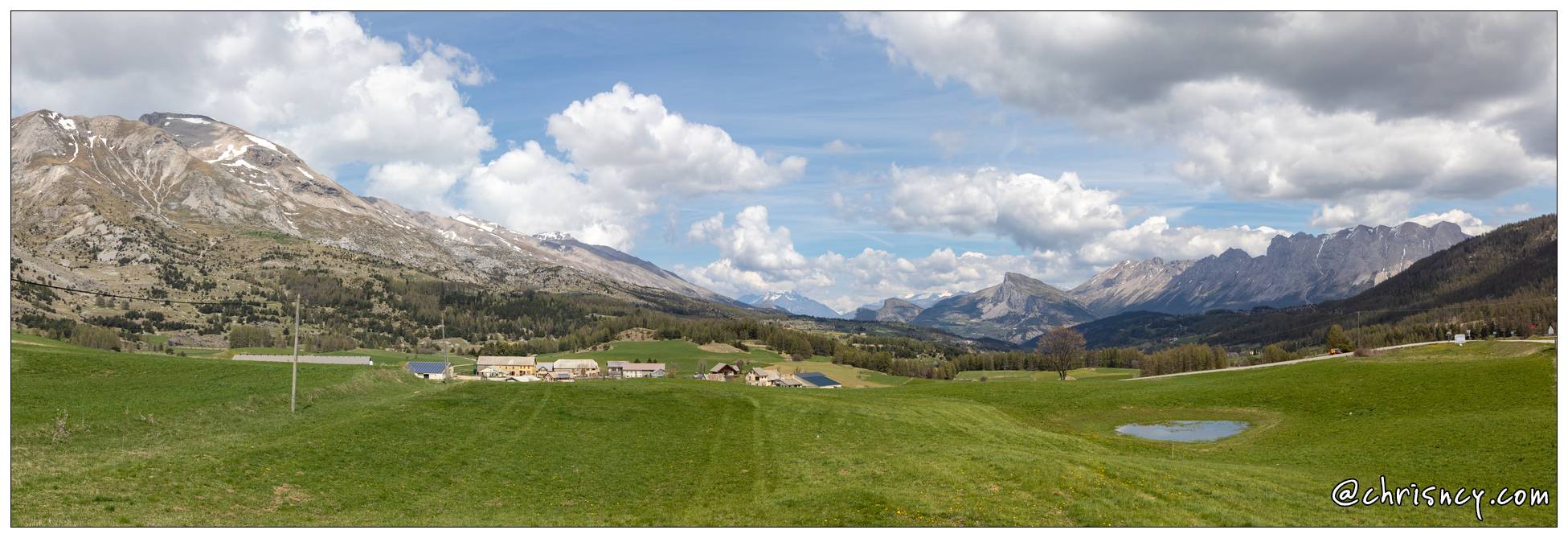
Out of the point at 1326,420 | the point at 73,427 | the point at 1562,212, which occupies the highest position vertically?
the point at 1562,212

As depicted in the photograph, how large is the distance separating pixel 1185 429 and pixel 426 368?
11940cm

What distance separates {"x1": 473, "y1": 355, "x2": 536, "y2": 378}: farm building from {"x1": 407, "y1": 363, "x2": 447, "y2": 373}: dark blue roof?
31.1 metres

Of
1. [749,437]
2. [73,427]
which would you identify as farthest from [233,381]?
[749,437]

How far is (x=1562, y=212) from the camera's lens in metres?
28.8

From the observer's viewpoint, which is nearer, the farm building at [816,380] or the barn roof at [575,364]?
the farm building at [816,380]

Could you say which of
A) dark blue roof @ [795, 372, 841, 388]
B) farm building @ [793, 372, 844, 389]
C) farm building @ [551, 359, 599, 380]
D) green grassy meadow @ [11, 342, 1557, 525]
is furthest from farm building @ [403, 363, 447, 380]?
green grassy meadow @ [11, 342, 1557, 525]

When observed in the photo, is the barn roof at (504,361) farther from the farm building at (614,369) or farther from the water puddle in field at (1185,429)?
the water puddle in field at (1185,429)

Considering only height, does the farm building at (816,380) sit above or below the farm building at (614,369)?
A: below

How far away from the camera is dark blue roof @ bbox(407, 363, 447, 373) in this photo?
131875mm

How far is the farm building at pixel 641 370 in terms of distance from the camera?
182625mm

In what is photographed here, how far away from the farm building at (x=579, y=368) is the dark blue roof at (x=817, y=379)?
48.3m

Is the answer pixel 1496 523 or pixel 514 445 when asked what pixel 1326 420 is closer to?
pixel 1496 523

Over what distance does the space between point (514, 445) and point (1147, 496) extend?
30139 millimetres

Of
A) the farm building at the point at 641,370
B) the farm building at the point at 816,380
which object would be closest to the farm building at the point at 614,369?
the farm building at the point at 641,370
